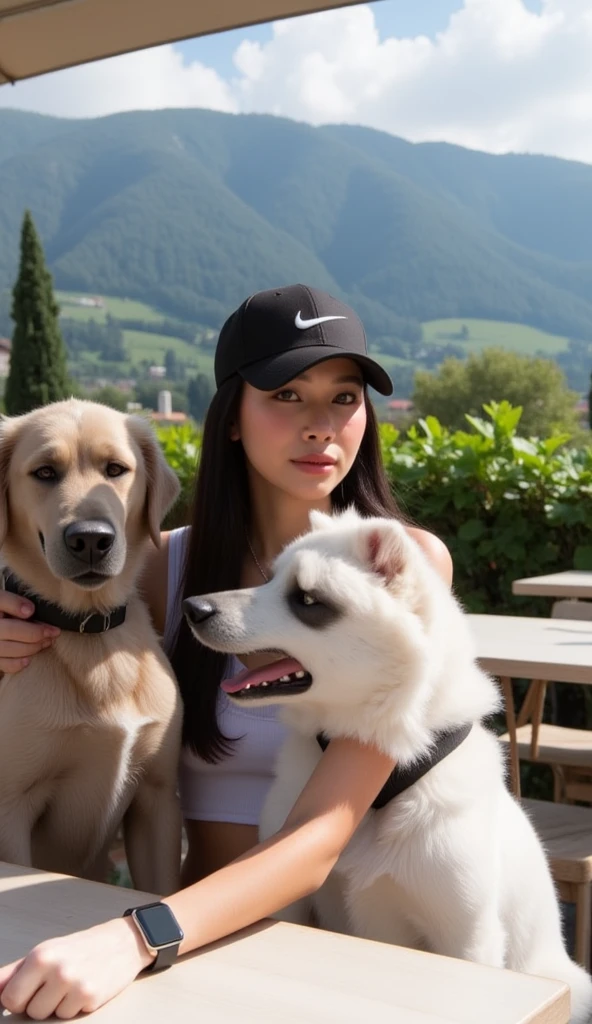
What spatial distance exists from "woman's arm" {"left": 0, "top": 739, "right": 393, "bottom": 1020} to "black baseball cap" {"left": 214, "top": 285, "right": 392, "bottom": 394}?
0.94 meters

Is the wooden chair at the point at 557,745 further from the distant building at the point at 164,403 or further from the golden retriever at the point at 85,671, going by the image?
the distant building at the point at 164,403

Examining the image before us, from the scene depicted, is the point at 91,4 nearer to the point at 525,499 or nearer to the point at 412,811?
the point at 412,811

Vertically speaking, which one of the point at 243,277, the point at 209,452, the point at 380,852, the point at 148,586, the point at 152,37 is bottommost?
the point at 380,852

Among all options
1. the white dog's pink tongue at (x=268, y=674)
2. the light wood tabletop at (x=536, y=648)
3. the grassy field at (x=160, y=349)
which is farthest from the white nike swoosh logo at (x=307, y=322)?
the grassy field at (x=160, y=349)

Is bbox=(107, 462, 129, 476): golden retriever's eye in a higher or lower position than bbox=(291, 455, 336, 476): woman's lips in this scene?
higher

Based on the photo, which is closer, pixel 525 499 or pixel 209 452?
pixel 209 452

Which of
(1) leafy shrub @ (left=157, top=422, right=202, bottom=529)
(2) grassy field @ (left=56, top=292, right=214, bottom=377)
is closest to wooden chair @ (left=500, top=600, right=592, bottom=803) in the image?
(1) leafy shrub @ (left=157, top=422, right=202, bottom=529)

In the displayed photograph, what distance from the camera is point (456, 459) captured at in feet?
19.8

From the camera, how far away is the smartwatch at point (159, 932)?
1.24 m

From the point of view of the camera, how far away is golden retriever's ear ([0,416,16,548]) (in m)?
2.37

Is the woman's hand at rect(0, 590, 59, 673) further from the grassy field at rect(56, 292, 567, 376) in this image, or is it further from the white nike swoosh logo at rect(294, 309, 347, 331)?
the grassy field at rect(56, 292, 567, 376)

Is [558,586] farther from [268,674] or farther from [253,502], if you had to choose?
[268,674]

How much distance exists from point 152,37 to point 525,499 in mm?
3350

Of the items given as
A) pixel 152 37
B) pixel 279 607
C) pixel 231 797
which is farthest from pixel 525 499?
pixel 279 607
